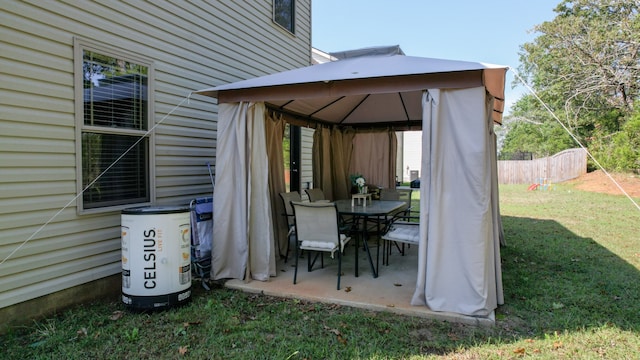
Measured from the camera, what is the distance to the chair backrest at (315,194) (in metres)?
5.70

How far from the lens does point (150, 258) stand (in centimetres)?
325

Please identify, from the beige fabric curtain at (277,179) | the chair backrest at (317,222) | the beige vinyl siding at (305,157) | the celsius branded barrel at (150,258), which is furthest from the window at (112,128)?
the beige vinyl siding at (305,157)

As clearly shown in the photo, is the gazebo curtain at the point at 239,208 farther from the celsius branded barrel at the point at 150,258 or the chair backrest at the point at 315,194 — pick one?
the chair backrest at the point at 315,194

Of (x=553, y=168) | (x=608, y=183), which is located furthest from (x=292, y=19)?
(x=553, y=168)

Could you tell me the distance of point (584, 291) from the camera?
379 centimetres

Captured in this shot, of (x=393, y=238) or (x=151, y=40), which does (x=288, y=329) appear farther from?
(x=151, y=40)

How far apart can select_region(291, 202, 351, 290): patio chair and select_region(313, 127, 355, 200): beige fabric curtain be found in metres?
2.49

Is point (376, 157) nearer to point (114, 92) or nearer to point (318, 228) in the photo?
point (318, 228)

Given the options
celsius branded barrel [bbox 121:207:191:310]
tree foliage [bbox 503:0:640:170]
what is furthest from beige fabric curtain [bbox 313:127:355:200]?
tree foliage [bbox 503:0:640:170]

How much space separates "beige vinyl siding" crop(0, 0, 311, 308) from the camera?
9.50 ft

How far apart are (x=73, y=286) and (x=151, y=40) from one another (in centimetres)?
261

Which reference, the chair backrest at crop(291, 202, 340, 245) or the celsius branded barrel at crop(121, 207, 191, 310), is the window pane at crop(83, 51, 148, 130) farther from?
the chair backrest at crop(291, 202, 340, 245)

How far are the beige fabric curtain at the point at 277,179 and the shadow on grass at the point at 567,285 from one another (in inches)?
106

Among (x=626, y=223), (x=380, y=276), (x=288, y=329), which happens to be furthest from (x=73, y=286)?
(x=626, y=223)
